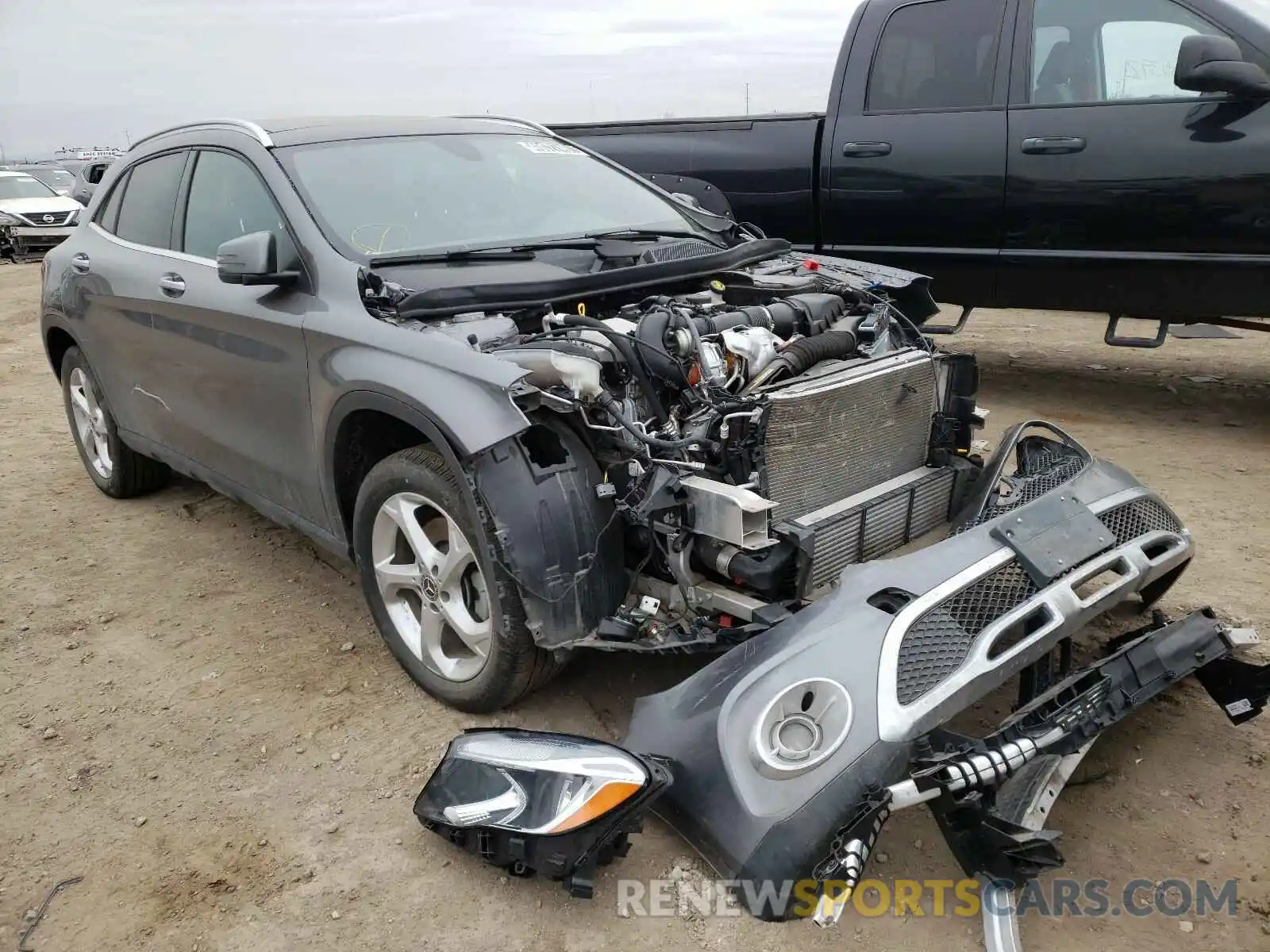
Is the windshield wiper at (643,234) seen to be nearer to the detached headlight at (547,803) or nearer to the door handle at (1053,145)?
the detached headlight at (547,803)

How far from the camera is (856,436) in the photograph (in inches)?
119

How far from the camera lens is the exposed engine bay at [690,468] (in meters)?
2.67

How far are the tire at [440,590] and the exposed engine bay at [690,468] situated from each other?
155 mm

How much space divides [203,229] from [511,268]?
1.48m

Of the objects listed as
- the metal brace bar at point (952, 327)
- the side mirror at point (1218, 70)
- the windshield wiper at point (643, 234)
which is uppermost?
the side mirror at point (1218, 70)

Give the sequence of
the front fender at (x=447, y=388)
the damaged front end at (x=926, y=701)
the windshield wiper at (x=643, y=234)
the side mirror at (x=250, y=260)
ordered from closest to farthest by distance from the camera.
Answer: the damaged front end at (x=926, y=701) → the front fender at (x=447, y=388) → the side mirror at (x=250, y=260) → the windshield wiper at (x=643, y=234)

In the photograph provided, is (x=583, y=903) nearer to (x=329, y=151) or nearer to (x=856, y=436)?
(x=856, y=436)

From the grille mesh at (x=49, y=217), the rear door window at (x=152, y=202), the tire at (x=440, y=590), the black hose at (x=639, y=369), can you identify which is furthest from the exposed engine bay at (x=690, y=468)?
the grille mesh at (x=49, y=217)

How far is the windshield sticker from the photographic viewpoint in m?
4.14

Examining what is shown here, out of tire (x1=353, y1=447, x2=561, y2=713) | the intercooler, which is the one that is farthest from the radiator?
tire (x1=353, y1=447, x2=561, y2=713)

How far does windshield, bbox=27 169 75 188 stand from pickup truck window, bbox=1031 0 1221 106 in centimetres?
2286

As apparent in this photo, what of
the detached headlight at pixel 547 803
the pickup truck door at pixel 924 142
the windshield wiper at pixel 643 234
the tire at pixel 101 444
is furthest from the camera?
the pickup truck door at pixel 924 142

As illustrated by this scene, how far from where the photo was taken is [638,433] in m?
2.70

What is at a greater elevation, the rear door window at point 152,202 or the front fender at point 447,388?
the rear door window at point 152,202
